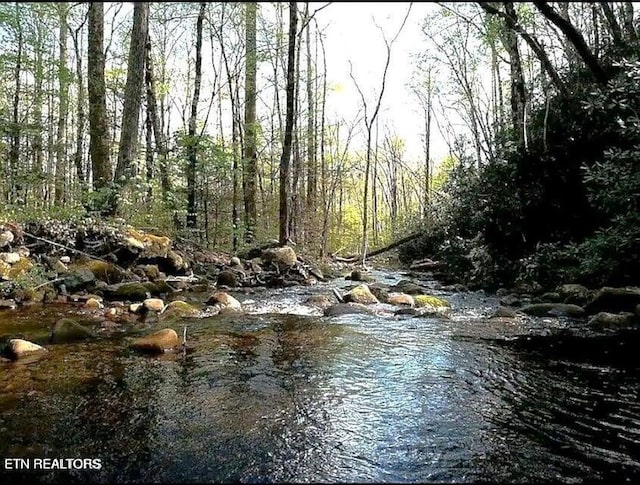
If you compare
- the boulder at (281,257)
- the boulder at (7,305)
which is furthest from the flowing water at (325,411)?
the boulder at (281,257)

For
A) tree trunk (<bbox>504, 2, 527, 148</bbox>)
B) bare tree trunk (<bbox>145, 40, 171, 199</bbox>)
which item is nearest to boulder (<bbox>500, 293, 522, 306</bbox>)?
tree trunk (<bbox>504, 2, 527, 148</bbox>)

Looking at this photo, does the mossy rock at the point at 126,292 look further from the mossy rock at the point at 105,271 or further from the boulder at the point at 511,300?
the boulder at the point at 511,300

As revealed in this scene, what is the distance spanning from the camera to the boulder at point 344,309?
6.79m

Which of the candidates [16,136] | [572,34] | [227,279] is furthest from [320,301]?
[16,136]

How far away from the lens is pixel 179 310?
6512 millimetres

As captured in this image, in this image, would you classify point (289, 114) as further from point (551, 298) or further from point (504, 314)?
point (504, 314)

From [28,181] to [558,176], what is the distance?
991cm

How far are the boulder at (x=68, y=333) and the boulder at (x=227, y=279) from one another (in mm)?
4557

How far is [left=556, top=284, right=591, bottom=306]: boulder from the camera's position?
719 cm

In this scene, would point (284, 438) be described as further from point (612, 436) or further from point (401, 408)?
point (612, 436)

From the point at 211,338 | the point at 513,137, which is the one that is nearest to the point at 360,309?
the point at 211,338

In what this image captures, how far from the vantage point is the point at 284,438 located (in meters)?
2.79

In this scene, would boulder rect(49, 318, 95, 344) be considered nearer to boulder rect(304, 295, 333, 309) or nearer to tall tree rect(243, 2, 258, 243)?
boulder rect(304, 295, 333, 309)

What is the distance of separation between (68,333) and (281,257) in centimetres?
656
